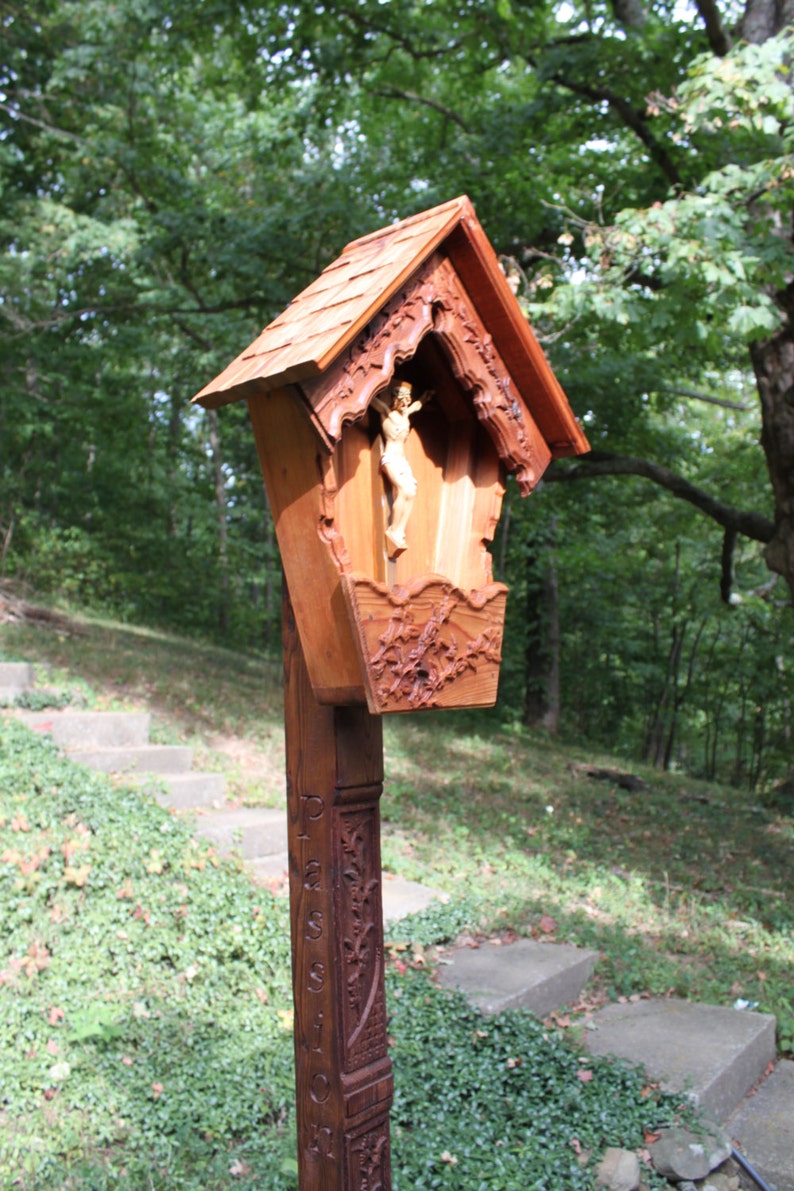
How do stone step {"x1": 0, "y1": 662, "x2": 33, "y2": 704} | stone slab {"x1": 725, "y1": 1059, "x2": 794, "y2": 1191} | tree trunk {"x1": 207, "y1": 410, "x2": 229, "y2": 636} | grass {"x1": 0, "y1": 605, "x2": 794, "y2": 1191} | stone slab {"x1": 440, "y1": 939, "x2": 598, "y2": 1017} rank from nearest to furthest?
grass {"x1": 0, "y1": 605, "x2": 794, "y2": 1191}
stone slab {"x1": 725, "y1": 1059, "x2": 794, "y2": 1191}
stone slab {"x1": 440, "y1": 939, "x2": 598, "y2": 1017}
stone step {"x1": 0, "y1": 662, "x2": 33, "y2": 704}
tree trunk {"x1": 207, "y1": 410, "x2": 229, "y2": 636}

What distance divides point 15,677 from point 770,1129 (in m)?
5.31

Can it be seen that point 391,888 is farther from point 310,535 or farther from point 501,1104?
point 310,535

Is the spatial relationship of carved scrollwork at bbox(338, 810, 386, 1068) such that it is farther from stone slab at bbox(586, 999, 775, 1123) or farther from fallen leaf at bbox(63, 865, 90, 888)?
fallen leaf at bbox(63, 865, 90, 888)

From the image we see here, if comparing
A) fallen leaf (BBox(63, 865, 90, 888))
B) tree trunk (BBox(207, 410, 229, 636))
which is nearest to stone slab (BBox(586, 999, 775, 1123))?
fallen leaf (BBox(63, 865, 90, 888))

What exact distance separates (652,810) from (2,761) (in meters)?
5.67

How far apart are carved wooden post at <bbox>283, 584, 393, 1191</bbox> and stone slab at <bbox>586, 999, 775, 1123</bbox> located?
1.91m

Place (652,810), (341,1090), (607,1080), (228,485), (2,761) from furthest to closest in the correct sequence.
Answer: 1. (228,485)
2. (652,810)
3. (2,761)
4. (607,1080)
5. (341,1090)

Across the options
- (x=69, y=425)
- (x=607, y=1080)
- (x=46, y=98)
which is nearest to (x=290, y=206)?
(x=46, y=98)

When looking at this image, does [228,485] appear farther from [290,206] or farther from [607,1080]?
[607,1080]

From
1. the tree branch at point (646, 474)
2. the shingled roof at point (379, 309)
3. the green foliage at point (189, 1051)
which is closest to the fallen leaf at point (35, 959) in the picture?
the green foliage at point (189, 1051)

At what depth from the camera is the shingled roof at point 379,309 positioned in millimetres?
1791

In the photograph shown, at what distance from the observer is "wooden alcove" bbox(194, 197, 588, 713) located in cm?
182

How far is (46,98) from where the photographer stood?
12.0m

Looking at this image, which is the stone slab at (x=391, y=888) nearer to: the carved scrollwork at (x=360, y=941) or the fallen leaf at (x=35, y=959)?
the fallen leaf at (x=35, y=959)
